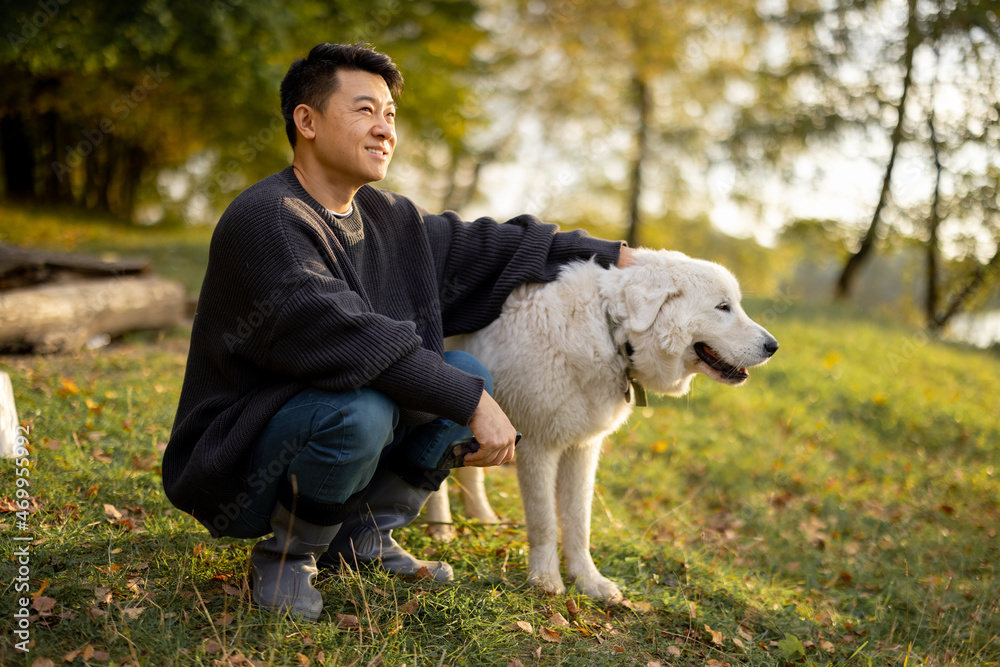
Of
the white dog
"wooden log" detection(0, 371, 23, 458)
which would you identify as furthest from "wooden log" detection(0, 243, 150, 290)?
the white dog

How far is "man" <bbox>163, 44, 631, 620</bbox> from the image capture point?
6.89 ft

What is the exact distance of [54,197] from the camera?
14.2 m

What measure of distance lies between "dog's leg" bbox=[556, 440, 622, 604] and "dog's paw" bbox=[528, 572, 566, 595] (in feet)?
0.43

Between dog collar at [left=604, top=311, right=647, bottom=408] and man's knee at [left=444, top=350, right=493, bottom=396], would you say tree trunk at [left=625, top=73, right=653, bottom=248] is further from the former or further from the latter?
man's knee at [left=444, top=350, right=493, bottom=396]

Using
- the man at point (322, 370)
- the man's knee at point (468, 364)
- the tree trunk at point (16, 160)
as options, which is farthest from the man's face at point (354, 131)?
the tree trunk at point (16, 160)

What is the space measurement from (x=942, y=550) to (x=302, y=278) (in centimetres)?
434

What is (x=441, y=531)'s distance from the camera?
10.7 ft

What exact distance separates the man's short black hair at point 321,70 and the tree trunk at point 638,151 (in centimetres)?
1362

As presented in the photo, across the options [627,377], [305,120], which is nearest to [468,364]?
[627,377]

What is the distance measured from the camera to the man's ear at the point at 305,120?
2.48 meters

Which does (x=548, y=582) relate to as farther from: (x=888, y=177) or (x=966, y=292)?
(x=966, y=292)

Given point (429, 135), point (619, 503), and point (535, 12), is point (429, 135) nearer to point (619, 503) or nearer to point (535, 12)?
point (535, 12)

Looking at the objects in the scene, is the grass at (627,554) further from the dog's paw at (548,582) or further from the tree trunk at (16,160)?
the tree trunk at (16,160)

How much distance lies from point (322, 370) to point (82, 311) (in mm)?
4466
